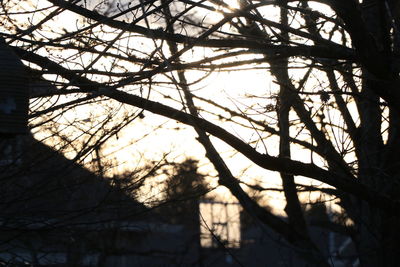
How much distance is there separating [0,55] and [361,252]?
5.54 meters

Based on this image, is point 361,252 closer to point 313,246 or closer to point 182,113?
point 313,246

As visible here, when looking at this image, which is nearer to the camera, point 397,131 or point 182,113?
point 182,113

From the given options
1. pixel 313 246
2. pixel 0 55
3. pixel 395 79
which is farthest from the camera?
pixel 313 246

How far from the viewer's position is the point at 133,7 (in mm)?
6668

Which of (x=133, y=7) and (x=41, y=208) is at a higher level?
(x=133, y=7)

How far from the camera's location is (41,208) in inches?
344

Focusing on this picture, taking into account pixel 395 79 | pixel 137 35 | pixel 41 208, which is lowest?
pixel 41 208

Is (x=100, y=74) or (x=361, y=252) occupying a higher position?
(x=100, y=74)

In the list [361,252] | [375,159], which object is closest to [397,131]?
[375,159]

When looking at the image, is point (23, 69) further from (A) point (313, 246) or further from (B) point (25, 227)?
(A) point (313, 246)

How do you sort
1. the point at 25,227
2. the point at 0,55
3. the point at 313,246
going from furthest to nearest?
the point at 313,246
the point at 25,227
the point at 0,55

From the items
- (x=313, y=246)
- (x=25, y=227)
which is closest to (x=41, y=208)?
(x=25, y=227)

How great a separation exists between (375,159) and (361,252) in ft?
3.49

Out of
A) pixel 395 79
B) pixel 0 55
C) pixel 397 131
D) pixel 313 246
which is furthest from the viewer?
pixel 313 246
